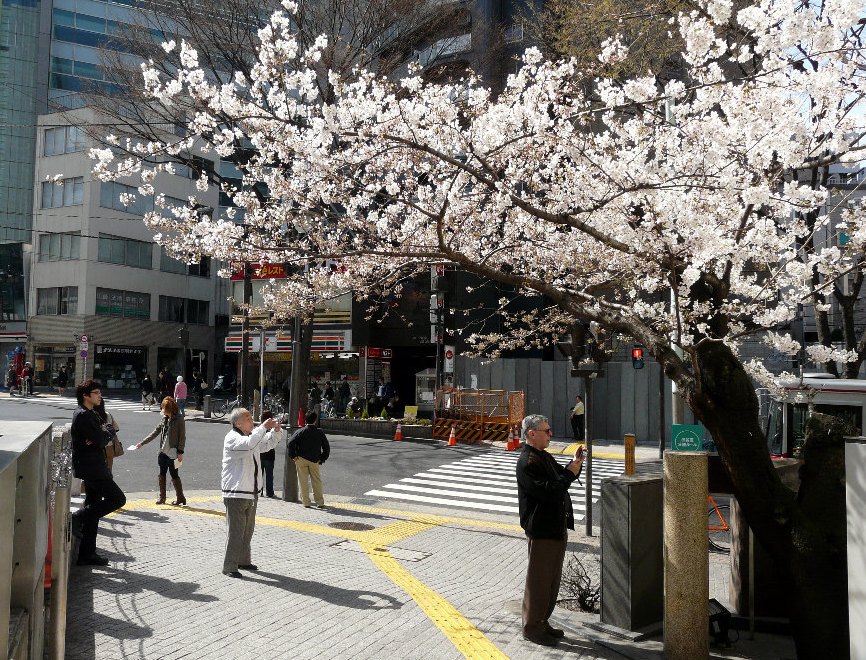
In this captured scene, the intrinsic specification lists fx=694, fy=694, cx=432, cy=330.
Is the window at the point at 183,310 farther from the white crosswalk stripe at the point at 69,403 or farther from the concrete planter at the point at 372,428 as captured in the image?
the concrete planter at the point at 372,428

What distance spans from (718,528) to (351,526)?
5396mm

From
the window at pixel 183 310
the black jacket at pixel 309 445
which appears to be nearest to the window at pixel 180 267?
the window at pixel 183 310

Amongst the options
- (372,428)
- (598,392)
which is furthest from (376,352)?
(598,392)

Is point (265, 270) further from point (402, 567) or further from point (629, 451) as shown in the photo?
point (402, 567)

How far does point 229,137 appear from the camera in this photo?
8688mm

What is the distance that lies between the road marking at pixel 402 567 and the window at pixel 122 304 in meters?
35.2

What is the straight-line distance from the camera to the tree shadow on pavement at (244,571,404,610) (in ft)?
21.2

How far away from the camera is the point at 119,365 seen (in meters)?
44.2

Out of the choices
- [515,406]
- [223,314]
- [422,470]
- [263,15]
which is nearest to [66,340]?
[223,314]

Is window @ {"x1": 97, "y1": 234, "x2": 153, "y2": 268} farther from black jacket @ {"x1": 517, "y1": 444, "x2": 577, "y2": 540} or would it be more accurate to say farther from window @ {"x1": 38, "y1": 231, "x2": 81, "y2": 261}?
black jacket @ {"x1": 517, "y1": 444, "x2": 577, "y2": 540}

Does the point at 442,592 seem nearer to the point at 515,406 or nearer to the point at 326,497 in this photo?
the point at 326,497

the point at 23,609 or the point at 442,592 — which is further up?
the point at 23,609

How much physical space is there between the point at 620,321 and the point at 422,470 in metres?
11.3

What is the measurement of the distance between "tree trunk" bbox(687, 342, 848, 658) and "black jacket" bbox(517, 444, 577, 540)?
51.3 inches
